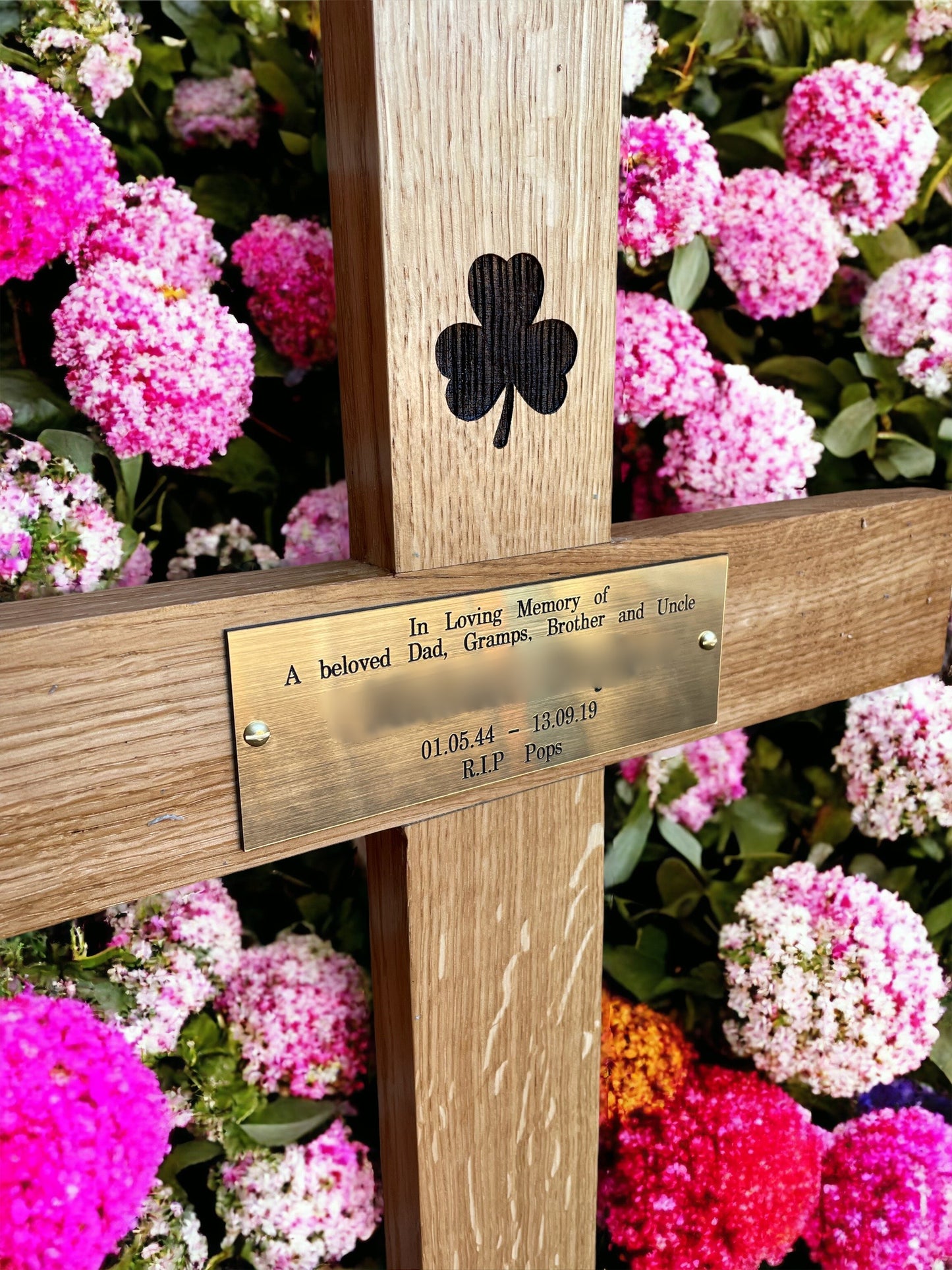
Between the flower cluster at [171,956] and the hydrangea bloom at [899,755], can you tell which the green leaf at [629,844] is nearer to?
the hydrangea bloom at [899,755]

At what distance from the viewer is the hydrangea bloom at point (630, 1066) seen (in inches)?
38.4

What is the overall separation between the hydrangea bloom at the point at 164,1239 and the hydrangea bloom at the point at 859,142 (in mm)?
1050

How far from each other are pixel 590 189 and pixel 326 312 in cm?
21

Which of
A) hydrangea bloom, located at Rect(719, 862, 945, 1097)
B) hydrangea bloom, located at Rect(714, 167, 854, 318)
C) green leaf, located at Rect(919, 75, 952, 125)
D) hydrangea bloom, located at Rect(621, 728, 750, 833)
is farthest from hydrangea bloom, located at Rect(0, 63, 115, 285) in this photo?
hydrangea bloom, located at Rect(719, 862, 945, 1097)

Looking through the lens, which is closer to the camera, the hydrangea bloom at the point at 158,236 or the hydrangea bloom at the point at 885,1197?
the hydrangea bloom at the point at 158,236

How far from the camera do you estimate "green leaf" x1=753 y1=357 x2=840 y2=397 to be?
0.93m

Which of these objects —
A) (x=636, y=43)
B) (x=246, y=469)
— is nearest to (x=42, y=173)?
(x=246, y=469)

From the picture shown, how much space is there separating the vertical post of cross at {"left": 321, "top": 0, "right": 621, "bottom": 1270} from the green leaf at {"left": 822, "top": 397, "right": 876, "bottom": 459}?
0.39 m

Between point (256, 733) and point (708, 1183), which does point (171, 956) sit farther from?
point (708, 1183)

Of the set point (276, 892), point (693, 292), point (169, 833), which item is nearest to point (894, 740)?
point (693, 292)

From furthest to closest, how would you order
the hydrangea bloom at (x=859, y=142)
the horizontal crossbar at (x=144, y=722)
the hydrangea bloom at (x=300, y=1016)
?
the hydrangea bloom at (x=859, y=142) → the hydrangea bloom at (x=300, y=1016) → the horizontal crossbar at (x=144, y=722)

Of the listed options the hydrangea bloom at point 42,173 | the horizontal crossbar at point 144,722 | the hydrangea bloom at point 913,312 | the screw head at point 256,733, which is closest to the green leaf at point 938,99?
the hydrangea bloom at point 913,312

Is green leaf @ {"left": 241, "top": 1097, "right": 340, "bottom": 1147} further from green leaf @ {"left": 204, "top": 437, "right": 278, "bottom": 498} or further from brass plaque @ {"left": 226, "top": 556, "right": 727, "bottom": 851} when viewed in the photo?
green leaf @ {"left": 204, "top": 437, "right": 278, "bottom": 498}

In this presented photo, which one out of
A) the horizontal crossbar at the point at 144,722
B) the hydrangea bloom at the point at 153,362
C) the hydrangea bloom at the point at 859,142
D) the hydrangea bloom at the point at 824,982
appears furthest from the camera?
the hydrangea bloom at the point at 824,982
